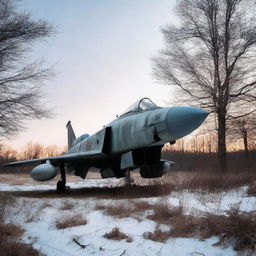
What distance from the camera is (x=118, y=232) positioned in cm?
558

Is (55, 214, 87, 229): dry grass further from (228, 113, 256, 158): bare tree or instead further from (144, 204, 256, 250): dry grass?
(228, 113, 256, 158): bare tree

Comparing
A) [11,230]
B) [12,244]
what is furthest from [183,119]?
[12,244]

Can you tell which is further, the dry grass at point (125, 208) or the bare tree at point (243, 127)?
the bare tree at point (243, 127)

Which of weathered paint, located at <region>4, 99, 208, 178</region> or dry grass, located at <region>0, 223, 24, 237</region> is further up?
weathered paint, located at <region>4, 99, 208, 178</region>

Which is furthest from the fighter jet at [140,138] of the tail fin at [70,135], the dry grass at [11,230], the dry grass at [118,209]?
the tail fin at [70,135]

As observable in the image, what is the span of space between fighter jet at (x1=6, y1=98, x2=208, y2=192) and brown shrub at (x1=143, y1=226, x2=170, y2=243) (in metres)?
3.09

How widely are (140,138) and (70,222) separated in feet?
11.9

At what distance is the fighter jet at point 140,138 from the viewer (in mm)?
7957

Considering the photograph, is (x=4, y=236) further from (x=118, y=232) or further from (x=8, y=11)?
(x=8, y=11)

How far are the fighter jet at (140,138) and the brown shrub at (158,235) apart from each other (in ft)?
10.1

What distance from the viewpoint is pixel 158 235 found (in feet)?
17.7

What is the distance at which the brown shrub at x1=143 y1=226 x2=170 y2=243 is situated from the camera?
528 centimetres

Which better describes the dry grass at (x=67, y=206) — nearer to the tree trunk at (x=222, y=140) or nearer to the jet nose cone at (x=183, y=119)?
the jet nose cone at (x=183, y=119)

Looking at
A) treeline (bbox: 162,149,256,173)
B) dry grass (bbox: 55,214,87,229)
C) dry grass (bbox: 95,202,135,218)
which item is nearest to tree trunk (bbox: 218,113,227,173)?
treeline (bbox: 162,149,256,173)
